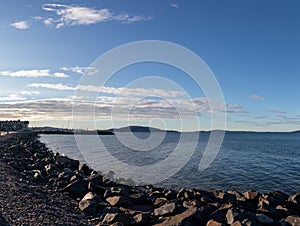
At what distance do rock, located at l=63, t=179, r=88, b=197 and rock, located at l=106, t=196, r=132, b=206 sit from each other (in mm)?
1922

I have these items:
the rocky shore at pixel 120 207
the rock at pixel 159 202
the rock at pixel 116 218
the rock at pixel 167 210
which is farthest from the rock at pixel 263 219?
the rock at pixel 116 218

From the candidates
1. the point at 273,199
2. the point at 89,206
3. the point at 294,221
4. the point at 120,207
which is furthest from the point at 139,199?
the point at 273,199

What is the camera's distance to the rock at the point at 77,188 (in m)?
15.1

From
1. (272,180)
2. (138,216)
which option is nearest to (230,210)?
(138,216)

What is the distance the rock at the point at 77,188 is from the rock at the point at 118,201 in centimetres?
192

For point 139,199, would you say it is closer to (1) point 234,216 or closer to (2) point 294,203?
(1) point 234,216

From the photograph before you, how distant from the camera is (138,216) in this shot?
37.2 ft

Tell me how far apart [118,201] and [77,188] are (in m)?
2.92

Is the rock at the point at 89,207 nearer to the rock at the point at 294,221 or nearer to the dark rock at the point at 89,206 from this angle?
the dark rock at the point at 89,206

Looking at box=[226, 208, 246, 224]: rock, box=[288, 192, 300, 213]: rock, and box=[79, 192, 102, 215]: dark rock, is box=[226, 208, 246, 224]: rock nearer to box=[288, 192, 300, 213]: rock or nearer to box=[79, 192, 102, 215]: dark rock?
box=[79, 192, 102, 215]: dark rock

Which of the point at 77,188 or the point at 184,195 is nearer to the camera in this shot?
the point at 77,188

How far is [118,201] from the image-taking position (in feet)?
44.0

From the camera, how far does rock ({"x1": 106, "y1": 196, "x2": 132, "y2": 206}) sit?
43.8 ft

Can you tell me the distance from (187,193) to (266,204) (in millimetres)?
3815
